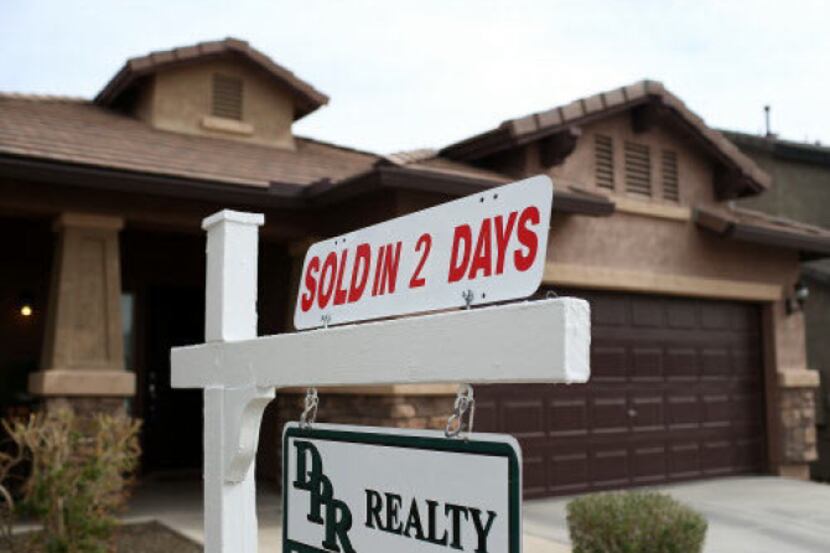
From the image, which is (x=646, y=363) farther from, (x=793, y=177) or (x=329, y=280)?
(x=793, y=177)

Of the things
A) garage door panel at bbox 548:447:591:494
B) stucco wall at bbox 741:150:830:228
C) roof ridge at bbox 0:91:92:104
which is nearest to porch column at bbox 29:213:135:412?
roof ridge at bbox 0:91:92:104

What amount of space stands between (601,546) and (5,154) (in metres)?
6.30

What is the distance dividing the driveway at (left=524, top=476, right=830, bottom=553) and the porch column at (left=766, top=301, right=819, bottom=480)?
0.65 metres

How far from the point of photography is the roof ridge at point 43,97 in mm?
11102

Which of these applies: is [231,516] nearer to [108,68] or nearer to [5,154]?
[5,154]

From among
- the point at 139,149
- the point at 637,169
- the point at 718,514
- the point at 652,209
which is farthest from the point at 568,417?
the point at 139,149

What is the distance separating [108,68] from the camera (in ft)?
40.4

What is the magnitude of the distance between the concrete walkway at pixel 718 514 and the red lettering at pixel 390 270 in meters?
5.35

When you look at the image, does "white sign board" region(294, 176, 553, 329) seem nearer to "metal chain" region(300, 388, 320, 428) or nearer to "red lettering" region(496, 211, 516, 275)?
"red lettering" region(496, 211, 516, 275)

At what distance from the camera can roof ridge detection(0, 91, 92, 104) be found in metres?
11.1

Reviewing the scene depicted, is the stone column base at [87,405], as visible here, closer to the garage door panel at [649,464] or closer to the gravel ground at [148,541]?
the gravel ground at [148,541]

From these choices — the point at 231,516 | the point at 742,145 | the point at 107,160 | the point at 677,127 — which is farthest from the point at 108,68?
the point at 742,145

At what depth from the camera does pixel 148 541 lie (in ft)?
24.5

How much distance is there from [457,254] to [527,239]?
19 centimetres
